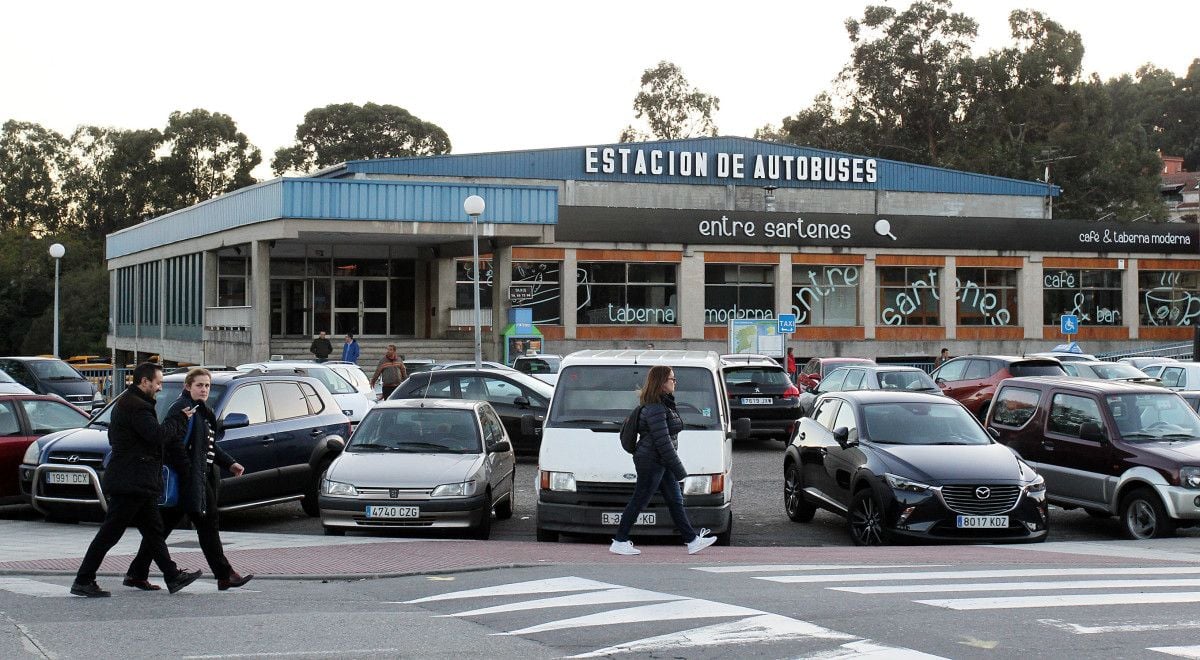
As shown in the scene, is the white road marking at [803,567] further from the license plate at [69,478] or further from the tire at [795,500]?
the license plate at [69,478]

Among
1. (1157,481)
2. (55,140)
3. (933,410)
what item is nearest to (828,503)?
(933,410)

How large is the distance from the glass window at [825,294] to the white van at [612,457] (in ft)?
122

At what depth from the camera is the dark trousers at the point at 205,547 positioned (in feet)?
31.4

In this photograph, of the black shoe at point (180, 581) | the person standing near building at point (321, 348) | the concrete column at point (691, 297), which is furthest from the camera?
the concrete column at point (691, 297)

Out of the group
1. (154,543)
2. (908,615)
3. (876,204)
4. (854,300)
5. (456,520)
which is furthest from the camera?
(876,204)

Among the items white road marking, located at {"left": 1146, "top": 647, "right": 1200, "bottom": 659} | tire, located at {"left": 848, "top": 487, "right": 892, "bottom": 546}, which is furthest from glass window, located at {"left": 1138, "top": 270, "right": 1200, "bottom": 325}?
white road marking, located at {"left": 1146, "top": 647, "right": 1200, "bottom": 659}

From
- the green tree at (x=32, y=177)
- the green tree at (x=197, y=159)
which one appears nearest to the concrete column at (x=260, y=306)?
the green tree at (x=197, y=159)

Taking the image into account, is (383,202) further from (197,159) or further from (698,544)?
(197,159)

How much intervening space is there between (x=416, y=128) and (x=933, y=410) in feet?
265

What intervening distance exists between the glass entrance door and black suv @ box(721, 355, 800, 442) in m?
24.0

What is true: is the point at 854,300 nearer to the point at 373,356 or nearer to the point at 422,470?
the point at 373,356

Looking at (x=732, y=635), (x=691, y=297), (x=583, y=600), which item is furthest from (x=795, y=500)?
(x=691, y=297)

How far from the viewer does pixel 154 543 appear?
31.2 ft

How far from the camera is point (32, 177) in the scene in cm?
9450
